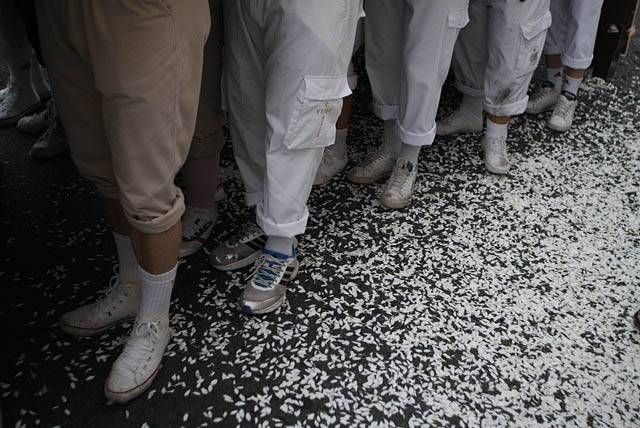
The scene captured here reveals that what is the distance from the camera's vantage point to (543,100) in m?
2.44

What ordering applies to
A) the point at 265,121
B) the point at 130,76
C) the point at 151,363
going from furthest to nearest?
the point at 265,121
the point at 151,363
the point at 130,76

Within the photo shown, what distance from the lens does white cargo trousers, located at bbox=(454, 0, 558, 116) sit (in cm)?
181

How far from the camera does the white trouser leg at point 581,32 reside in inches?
84.0

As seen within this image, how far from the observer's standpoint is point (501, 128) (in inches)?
81.0

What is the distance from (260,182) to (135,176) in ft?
1.61

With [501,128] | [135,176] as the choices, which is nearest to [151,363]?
[135,176]

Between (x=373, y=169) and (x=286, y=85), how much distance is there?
30.5 inches

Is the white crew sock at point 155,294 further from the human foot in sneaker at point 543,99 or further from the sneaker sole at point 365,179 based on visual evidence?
the human foot in sneaker at point 543,99

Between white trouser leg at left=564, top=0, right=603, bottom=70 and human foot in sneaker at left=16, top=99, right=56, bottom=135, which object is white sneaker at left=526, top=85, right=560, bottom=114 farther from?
human foot in sneaker at left=16, top=99, right=56, bottom=135

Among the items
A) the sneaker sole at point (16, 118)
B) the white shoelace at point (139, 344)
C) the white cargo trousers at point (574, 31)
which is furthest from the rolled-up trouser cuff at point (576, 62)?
the sneaker sole at point (16, 118)

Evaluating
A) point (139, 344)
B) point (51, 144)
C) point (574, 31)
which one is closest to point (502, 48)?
point (574, 31)

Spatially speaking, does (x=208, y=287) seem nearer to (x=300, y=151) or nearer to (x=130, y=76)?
(x=300, y=151)

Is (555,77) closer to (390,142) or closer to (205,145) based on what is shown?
(390,142)

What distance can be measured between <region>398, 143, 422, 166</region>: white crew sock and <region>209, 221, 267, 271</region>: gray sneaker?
1.96 feet
